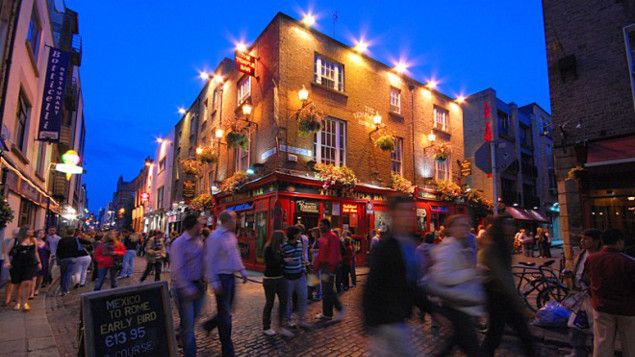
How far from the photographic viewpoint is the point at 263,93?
1562cm

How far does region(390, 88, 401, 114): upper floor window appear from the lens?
19.1m

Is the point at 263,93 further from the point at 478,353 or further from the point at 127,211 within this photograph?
the point at 127,211

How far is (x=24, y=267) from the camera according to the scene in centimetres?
788

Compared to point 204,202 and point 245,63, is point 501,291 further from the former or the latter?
point 204,202

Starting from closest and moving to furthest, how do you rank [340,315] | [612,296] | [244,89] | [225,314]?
1. [612,296]
2. [225,314]
3. [340,315]
4. [244,89]

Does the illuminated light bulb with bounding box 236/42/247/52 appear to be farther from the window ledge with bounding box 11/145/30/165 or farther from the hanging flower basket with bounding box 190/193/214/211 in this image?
Result: the window ledge with bounding box 11/145/30/165

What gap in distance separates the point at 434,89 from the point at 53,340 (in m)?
21.2

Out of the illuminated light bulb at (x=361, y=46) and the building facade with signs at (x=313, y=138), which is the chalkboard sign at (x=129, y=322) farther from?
the illuminated light bulb at (x=361, y=46)

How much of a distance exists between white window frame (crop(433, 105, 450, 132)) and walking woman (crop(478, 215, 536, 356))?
17.9 metres

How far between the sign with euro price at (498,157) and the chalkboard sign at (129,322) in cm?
621

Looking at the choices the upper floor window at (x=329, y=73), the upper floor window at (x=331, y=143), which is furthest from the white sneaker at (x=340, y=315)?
the upper floor window at (x=329, y=73)

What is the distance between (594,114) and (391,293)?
9.58m

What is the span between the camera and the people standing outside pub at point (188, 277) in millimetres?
4418

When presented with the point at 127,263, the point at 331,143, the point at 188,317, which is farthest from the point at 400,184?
the point at 188,317
